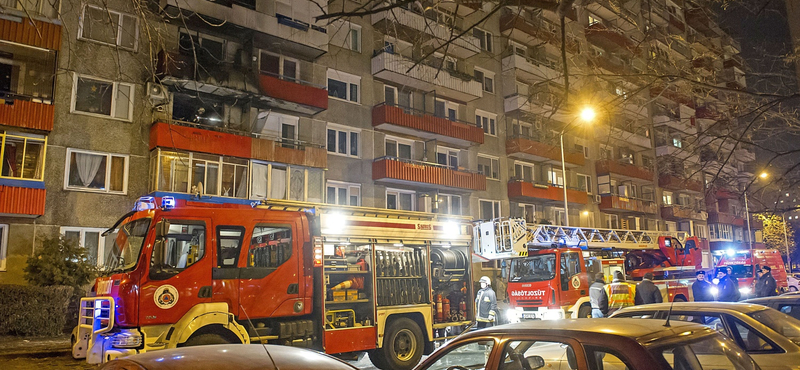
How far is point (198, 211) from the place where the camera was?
8617 millimetres

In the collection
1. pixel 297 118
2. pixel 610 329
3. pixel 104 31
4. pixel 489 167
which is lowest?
pixel 610 329

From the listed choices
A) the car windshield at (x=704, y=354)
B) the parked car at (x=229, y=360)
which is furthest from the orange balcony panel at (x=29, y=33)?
the car windshield at (x=704, y=354)

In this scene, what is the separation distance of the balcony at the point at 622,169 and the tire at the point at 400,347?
95.5 feet

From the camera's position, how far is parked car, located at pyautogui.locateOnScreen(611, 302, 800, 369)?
5.41 meters

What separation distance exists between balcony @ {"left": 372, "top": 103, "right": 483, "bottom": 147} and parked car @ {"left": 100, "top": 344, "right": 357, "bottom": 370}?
22494 mm

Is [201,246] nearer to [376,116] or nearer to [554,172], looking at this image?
[376,116]

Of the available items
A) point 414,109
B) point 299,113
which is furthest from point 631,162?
point 299,113

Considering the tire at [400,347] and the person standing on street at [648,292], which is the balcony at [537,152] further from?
the tire at [400,347]

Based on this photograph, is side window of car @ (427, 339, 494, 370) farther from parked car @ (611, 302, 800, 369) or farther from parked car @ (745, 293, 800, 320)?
parked car @ (745, 293, 800, 320)

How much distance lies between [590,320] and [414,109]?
23031mm

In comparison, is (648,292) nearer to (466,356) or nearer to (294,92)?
(466,356)

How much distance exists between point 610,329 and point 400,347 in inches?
292

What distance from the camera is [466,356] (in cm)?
429

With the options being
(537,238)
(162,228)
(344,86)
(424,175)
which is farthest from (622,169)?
(162,228)
